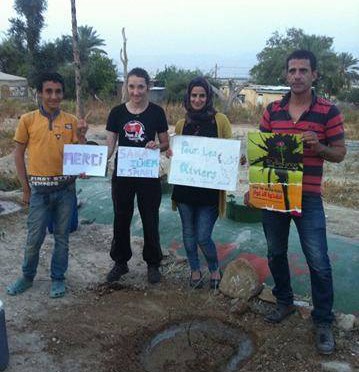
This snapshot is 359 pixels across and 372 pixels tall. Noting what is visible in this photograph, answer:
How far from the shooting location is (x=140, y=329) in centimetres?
350

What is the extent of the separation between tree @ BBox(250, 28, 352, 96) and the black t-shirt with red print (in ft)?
112

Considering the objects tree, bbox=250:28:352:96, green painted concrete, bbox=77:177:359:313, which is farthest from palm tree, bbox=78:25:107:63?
green painted concrete, bbox=77:177:359:313

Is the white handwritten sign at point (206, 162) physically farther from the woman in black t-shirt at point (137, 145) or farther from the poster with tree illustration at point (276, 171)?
the poster with tree illustration at point (276, 171)

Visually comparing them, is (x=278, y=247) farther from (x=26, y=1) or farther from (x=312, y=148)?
(x=26, y=1)

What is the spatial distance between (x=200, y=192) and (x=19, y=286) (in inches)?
70.1

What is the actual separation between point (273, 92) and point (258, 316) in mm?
29019

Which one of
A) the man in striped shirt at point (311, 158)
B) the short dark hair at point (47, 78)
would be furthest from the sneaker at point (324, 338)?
the short dark hair at point (47, 78)

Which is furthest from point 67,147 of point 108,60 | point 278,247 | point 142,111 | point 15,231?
point 108,60

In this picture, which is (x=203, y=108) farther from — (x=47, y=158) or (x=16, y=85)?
(x=16, y=85)

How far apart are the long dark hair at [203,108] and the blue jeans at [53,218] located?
114 cm

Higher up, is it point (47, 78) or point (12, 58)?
point (12, 58)

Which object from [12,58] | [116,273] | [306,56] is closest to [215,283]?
[116,273]

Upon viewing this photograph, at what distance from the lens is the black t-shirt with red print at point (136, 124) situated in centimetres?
372

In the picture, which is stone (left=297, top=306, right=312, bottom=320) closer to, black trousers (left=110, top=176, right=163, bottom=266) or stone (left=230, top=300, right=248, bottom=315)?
stone (left=230, top=300, right=248, bottom=315)
